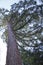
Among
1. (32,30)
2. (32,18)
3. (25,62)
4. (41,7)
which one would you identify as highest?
(41,7)

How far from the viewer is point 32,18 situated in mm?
10078

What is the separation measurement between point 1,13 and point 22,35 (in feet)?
7.42

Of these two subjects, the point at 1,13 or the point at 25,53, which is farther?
the point at 1,13

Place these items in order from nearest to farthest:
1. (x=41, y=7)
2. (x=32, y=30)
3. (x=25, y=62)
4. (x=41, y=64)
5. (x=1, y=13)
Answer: (x=41, y=64) < (x=25, y=62) < (x=41, y=7) < (x=32, y=30) < (x=1, y=13)

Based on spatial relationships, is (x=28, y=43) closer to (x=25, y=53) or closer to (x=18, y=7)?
(x=25, y=53)

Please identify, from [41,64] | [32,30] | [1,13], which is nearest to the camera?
[41,64]

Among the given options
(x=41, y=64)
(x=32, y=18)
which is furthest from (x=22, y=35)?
(x=41, y=64)

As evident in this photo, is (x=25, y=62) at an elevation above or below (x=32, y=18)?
below

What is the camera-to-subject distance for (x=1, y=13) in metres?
11.1

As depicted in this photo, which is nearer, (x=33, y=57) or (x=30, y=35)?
(x=33, y=57)

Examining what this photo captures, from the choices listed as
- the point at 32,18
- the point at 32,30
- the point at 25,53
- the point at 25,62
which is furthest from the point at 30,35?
the point at 25,62

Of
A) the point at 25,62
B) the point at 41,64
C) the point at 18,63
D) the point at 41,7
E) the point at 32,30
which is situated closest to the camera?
the point at 18,63

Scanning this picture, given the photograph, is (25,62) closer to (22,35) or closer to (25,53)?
(25,53)

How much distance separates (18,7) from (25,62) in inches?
152
